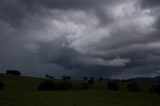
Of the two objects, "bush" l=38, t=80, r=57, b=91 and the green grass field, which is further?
"bush" l=38, t=80, r=57, b=91

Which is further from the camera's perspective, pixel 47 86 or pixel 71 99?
pixel 47 86

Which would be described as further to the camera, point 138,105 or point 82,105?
point 138,105

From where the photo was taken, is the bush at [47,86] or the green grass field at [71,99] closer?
the green grass field at [71,99]

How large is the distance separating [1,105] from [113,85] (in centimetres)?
9436

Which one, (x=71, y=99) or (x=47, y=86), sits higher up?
(x=47, y=86)

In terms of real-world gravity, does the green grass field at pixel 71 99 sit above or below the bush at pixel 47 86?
below

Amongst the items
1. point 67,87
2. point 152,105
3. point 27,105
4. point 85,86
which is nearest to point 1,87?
point 67,87

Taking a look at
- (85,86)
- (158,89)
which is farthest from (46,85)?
(158,89)

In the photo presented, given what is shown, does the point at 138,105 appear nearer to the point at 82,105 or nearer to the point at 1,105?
the point at 82,105

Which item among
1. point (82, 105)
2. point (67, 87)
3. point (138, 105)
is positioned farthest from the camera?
point (67, 87)

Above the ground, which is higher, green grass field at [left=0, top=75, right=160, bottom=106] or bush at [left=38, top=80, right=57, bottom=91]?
bush at [left=38, top=80, right=57, bottom=91]

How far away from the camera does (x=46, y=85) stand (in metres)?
129

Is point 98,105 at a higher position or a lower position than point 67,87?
lower

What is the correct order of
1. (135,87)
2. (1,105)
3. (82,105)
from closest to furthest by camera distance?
1. (1,105)
2. (82,105)
3. (135,87)
